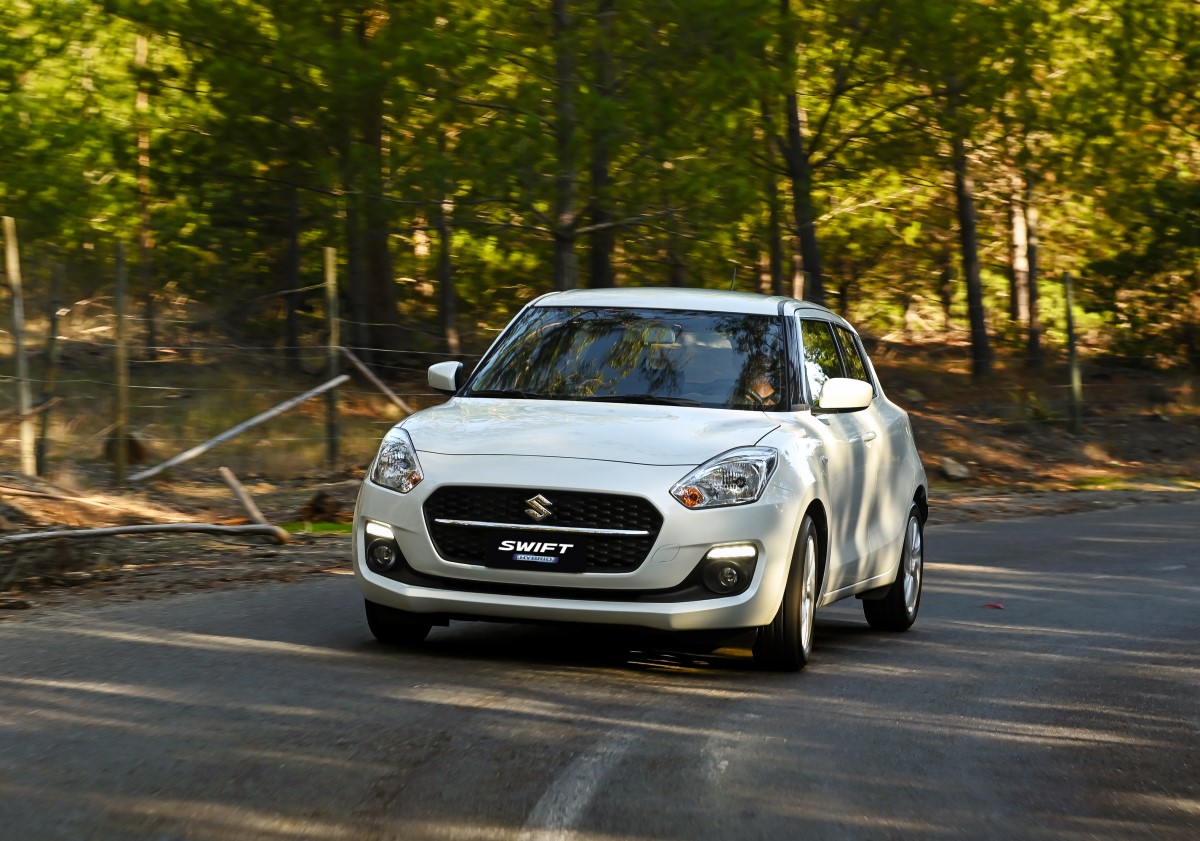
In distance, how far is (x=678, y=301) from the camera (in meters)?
9.20

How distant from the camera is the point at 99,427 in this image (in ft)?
58.7

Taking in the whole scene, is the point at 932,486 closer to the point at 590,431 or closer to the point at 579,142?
the point at 579,142

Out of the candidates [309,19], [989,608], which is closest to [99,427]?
[309,19]

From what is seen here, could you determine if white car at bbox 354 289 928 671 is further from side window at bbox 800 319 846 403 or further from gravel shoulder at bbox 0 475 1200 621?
gravel shoulder at bbox 0 475 1200 621

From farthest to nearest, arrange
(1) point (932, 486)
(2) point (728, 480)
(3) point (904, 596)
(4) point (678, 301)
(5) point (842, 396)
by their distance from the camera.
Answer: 1. (1) point (932, 486)
2. (3) point (904, 596)
3. (4) point (678, 301)
4. (5) point (842, 396)
5. (2) point (728, 480)

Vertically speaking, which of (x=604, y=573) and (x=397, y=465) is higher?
(x=397, y=465)

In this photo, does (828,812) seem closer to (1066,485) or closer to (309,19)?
(309,19)

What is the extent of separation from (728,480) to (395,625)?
1.80 meters

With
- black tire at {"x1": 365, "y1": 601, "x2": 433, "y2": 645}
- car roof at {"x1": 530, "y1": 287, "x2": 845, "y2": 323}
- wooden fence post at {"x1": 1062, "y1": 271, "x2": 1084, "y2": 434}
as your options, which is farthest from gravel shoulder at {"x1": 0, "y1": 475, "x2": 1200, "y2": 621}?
wooden fence post at {"x1": 1062, "y1": 271, "x2": 1084, "y2": 434}

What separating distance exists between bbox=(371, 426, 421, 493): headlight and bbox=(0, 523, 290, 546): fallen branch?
3.69 metres

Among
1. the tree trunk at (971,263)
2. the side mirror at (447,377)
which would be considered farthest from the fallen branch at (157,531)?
the tree trunk at (971,263)

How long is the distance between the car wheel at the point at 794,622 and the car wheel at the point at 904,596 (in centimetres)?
200

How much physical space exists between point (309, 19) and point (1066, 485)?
1174cm

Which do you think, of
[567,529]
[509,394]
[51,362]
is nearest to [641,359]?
[509,394]
